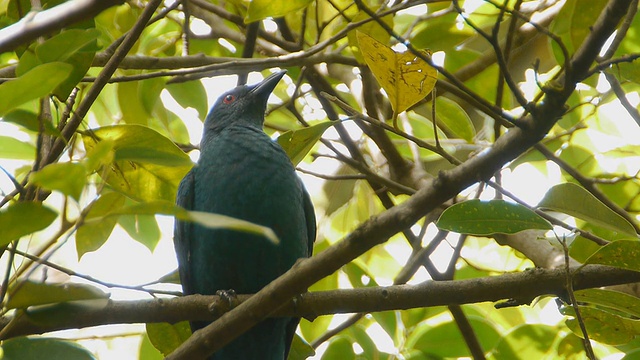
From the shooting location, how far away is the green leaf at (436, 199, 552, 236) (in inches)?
84.7

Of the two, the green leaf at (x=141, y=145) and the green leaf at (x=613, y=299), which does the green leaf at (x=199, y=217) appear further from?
the green leaf at (x=613, y=299)

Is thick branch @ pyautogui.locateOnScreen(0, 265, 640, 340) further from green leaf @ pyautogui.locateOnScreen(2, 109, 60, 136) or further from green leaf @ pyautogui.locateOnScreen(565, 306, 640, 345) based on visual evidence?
green leaf @ pyautogui.locateOnScreen(2, 109, 60, 136)

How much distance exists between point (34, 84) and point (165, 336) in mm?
1640

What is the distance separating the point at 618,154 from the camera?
3.93 meters

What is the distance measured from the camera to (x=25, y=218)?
1.50 metres

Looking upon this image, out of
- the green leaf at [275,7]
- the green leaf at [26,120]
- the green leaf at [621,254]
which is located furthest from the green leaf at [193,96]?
the green leaf at [621,254]

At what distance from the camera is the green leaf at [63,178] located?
57.2 inches

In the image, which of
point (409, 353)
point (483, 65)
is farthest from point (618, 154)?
point (409, 353)

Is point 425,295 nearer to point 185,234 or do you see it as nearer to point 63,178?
point 63,178

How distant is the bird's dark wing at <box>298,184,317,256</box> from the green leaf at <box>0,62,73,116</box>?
244 cm

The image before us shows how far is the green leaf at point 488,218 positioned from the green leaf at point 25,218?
1.12 meters

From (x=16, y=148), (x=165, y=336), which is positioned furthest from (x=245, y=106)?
(x=165, y=336)

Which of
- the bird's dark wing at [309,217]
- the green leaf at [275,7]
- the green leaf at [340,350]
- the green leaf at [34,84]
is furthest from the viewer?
the bird's dark wing at [309,217]

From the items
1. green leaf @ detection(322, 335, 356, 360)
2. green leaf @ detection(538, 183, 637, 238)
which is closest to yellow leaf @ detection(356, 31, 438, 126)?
green leaf @ detection(538, 183, 637, 238)
